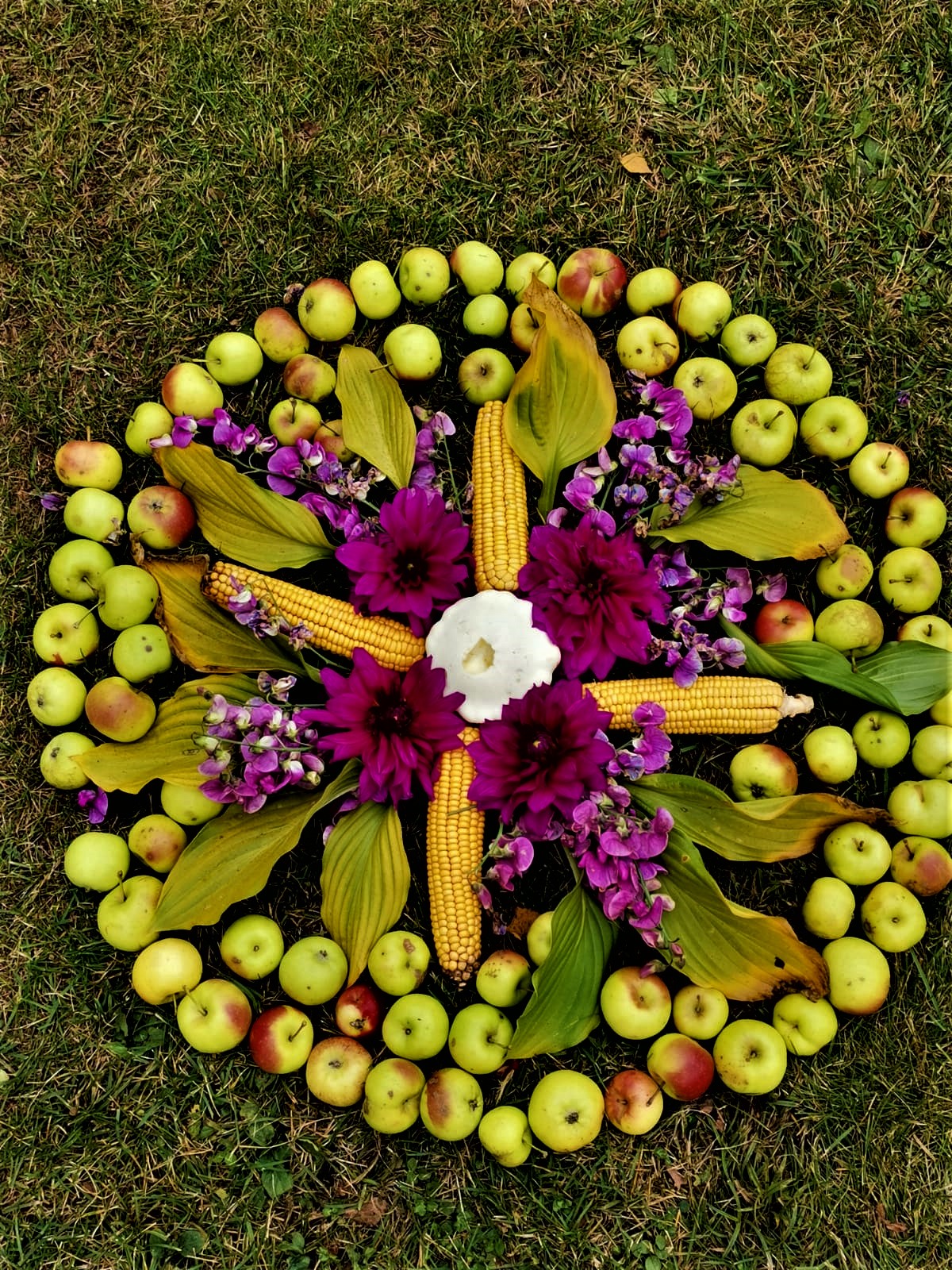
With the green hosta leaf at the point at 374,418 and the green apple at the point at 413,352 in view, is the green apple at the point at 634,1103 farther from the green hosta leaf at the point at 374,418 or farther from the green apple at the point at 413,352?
the green apple at the point at 413,352

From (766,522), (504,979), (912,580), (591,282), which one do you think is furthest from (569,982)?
(591,282)

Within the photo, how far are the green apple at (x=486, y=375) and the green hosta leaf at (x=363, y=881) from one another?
132 cm

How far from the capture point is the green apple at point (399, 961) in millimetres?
2875

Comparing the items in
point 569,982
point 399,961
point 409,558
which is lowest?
point 399,961

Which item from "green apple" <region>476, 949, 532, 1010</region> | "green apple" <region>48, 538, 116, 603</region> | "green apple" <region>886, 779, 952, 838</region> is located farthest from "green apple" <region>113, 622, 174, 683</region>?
"green apple" <region>886, 779, 952, 838</region>

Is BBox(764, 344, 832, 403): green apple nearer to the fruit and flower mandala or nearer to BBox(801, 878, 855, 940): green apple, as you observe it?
the fruit and flower mandala

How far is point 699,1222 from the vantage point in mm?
2904

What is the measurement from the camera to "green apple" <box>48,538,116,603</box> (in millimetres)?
3094

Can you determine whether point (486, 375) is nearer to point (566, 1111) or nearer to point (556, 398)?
point (556, 398)

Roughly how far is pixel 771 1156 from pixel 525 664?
161cm

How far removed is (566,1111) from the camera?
2.78 metres

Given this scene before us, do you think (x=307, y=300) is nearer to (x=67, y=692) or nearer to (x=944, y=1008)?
(x=67, y=692)

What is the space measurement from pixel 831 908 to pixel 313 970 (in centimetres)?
151

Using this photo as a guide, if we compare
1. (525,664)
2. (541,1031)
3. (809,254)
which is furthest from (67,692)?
(809,254)
